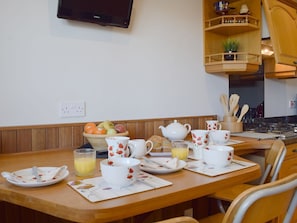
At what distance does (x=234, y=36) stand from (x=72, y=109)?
5.45ft

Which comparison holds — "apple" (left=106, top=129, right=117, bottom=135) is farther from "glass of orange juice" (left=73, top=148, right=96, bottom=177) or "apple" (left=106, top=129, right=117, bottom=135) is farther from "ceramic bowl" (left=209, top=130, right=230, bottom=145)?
"ceramic bowl" (left=209, top=130, right=230, bottom=145)

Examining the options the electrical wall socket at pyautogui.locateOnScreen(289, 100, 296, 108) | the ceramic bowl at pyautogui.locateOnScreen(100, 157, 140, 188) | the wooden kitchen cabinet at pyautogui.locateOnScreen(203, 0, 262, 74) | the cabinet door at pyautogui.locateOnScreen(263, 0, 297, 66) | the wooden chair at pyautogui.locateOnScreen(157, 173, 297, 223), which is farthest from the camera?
the electrical wall socket at pyautogui.locateOnScreen(289, 100, 296, 108)

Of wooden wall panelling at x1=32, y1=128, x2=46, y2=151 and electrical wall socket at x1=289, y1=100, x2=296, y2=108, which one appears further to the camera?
electrical wall socket at x1=289, y1=100, x2=296, y2=108

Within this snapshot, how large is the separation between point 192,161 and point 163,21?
49.1 inches

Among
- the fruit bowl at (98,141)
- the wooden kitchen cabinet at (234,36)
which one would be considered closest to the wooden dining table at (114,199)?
the fruit bowl at (98,141)

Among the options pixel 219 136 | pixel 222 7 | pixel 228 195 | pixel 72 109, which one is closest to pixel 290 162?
pixel 228 195

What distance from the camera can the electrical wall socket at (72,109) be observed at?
67.9 inches

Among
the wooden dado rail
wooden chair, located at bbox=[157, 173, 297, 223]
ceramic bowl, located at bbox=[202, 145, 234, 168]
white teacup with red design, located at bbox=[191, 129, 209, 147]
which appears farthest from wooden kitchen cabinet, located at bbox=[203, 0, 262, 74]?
wooden chair, located at bbox=[157, 173, 297, 223]

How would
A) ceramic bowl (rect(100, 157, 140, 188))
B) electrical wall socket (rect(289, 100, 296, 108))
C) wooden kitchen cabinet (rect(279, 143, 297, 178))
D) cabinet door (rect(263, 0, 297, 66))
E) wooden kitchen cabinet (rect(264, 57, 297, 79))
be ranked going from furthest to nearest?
1. electrical wall socket (rect(289, 100, 296, 108))
2. wooden kitchen cabinet (rect(264, 57, 297, 79))
3. cabinet door (rect(263, 0, 297, 66))
4. wooden kitchen cabinet (rect(279, 143, 297, 178))
5. ceramic bowl (rect(100, 157, 140, 188))

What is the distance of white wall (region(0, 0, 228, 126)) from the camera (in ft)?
5.15

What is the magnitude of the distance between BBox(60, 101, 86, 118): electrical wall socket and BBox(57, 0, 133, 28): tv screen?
1.60 feet

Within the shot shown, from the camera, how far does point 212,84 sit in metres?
2.56

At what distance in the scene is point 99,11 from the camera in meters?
1.75

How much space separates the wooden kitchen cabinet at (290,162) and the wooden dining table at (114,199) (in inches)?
38.8
